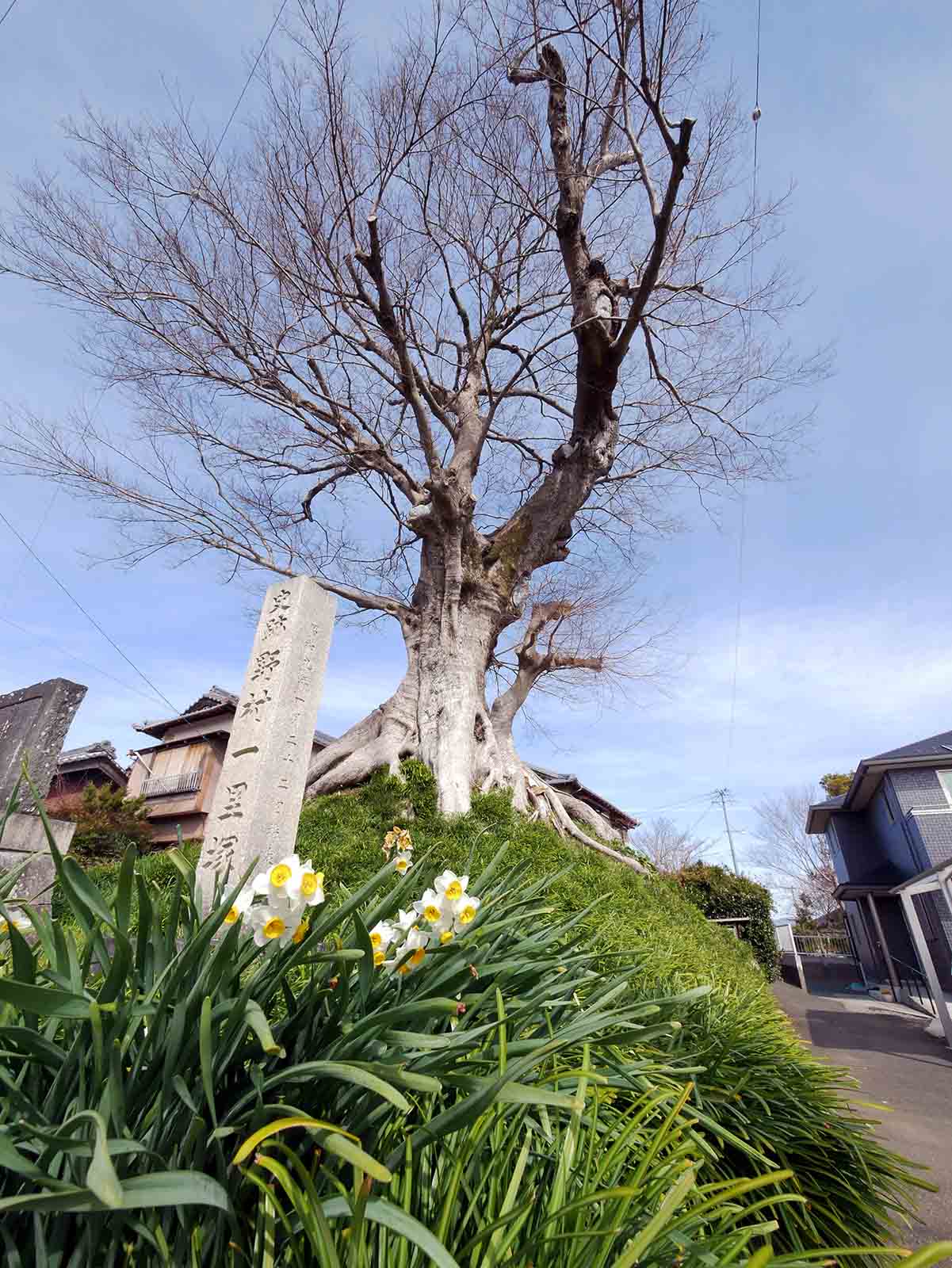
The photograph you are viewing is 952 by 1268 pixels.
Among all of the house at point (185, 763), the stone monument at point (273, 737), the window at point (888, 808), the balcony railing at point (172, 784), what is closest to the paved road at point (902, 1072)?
the stone monument at point (273, 737)

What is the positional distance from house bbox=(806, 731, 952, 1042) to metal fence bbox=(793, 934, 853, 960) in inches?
176

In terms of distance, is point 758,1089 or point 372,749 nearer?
point 758,1089

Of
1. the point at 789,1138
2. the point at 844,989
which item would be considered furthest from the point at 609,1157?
the point at 844,989

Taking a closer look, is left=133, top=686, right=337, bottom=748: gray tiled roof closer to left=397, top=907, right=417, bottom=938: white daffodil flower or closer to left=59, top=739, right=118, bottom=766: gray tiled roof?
left=59, top=739, right=118, bottom=766: gray tiled roof

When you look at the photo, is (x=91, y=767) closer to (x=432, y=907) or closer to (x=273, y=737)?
(x=273, y=737)

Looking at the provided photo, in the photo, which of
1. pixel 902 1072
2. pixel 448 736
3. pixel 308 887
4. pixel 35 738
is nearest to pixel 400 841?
pixel 308 887

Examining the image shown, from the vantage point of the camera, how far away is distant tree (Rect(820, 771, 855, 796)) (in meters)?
28.6

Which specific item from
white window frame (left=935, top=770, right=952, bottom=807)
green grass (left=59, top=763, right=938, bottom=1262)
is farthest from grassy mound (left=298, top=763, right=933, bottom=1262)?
white window frame (left=935, top=770, right=952, bottom=807)

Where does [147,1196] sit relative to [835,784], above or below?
below

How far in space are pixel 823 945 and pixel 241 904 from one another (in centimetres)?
3390

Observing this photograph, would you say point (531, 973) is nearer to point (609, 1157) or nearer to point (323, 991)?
point (609, 1157)

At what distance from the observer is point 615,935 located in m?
3.46

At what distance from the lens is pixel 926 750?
61.2 feet

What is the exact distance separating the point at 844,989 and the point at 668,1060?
73.0 feet
